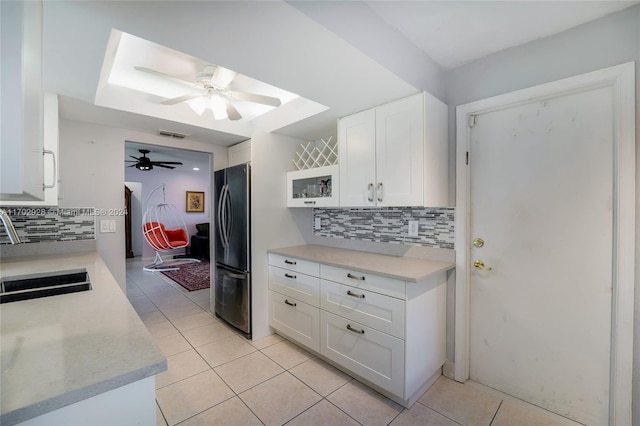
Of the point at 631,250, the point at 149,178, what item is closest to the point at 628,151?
the point at 631,250

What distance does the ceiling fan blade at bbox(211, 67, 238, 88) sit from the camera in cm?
185

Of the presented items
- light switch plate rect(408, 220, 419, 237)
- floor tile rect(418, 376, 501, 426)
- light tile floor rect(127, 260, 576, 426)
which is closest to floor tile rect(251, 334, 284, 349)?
light tile floor rect(127, 260, 576, 426)

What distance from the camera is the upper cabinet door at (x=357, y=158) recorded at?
2.11m

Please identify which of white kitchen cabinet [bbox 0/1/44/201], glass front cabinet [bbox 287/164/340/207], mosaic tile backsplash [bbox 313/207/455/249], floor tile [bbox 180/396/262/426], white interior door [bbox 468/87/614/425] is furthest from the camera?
glass front cabinet [bbox 287/164/340/207]

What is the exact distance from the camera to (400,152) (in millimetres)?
1928

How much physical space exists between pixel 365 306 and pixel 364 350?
1.01 feet

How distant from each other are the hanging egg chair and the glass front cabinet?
3.93 metres

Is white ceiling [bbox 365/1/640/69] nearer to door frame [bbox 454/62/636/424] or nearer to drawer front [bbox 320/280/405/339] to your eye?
door frame [bbox 454/62/636/424]

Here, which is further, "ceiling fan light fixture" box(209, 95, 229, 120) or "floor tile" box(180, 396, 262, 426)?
"ceiling fan light fixture" box(209, 95, 229, 120)

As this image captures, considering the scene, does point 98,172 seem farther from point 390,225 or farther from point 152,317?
point 390,225

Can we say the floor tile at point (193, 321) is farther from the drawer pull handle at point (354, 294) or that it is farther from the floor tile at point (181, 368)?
the drawer pull handle at point (354, 294)

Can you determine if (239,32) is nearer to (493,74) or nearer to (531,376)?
(493,74)

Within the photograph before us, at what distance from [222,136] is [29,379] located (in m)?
2.49

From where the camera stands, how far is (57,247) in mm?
2285
